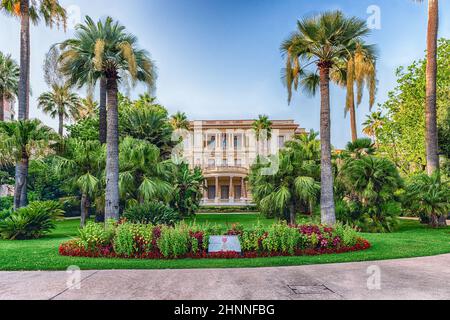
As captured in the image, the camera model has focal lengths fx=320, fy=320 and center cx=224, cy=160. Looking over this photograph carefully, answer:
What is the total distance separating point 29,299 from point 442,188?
18.6 metres

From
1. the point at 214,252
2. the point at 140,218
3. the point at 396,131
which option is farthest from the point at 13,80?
the point at 396,131

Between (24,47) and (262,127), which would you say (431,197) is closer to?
(24,47)

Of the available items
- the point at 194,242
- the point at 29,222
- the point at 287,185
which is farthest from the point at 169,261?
the point at 287,185

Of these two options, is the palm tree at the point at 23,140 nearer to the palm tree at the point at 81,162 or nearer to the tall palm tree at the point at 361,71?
the palm tree at the point at 81,162

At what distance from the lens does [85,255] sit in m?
8.95

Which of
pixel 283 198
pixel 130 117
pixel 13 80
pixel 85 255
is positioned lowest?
pixel 85 255

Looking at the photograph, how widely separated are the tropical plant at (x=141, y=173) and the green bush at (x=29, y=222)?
3.18m

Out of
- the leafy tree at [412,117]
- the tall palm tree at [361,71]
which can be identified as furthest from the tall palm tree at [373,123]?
the tall palm tree at [361,71]

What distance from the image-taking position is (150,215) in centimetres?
1316

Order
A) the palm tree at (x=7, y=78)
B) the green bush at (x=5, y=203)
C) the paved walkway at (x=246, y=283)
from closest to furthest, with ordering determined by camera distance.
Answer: the paved walkway at (x=246, y=283)
the green bush at (x=5, y=203)
the palm tree at (x=7, y=78)

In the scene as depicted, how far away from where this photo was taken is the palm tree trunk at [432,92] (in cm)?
1784

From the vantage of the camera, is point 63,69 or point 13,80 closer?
point 63,69

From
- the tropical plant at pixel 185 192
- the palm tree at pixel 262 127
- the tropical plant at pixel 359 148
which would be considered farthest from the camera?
the palm tree at pixel 262 127
